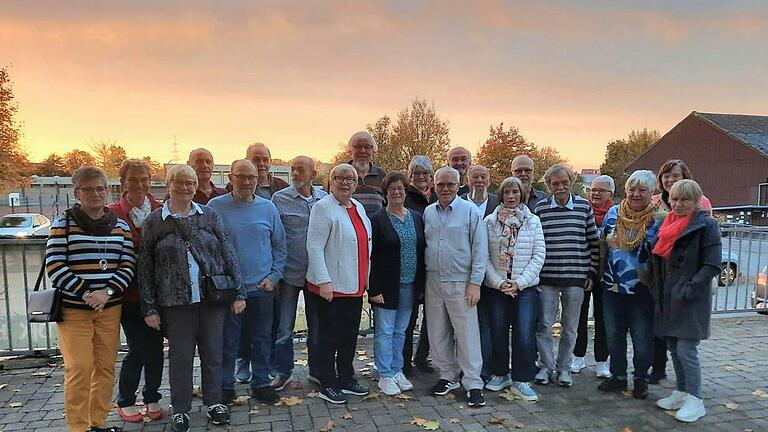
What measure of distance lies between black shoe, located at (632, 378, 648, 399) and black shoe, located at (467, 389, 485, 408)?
143 centimetres

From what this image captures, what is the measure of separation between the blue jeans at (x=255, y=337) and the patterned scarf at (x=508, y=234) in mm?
2033

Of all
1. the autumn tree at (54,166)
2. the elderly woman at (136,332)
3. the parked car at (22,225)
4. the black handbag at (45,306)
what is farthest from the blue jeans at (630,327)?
the autumn tree at (54,166)

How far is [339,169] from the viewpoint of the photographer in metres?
4.29

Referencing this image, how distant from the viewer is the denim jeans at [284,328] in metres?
4.61

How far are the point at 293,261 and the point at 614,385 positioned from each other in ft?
10.4

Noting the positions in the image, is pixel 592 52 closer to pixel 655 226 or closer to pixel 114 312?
pixel 655 226

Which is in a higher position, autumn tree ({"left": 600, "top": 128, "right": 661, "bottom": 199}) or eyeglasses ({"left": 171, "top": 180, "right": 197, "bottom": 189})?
autumn tree ({"left": 600, "top": 128, "right": 661, "bottom": 199})

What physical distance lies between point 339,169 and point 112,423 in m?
2.69

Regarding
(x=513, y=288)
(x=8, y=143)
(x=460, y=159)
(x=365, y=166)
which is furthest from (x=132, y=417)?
(x=8, y=143)

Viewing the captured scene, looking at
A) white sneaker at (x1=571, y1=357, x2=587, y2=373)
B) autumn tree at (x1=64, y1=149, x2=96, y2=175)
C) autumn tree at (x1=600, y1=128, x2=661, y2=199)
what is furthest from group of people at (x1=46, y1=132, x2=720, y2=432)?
autumn tree at (x1=64, y1=149, x2=96, y2=175)

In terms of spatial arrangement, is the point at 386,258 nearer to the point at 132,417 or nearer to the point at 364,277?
the point at 364,277

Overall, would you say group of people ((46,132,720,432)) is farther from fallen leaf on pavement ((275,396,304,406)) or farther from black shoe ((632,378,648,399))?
fallen leaf on pavement ((275,396,304,406))

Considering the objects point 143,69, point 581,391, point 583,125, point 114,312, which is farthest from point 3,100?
point 581,391

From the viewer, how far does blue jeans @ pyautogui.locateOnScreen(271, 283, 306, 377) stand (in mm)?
4605
